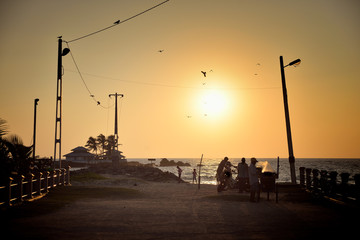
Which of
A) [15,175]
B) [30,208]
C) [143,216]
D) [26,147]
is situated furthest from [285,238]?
[26,147]

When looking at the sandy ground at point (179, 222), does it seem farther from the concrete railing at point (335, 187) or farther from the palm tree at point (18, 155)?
the palm tree at point (18, 155)

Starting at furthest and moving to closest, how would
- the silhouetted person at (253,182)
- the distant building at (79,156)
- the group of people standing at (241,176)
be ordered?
the distant building at (79,156) → the group of people standing at (241,176) → the silhouetted person at (253,182)

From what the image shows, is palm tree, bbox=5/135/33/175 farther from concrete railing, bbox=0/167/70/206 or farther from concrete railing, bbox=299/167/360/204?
concrete railing, bbox=299/167/360/204

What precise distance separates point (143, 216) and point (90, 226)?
86.7 inches

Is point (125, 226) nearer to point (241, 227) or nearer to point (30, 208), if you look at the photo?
point (241, 227)

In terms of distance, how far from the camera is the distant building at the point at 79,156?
4929 inches

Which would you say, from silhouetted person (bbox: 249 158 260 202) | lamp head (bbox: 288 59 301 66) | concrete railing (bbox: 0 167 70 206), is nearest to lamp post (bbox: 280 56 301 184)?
lamp head (bbox: 288 59 301 66)

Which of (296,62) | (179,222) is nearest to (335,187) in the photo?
(179,222)

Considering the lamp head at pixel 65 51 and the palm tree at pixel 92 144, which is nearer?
the lamp head at pixel 65 51

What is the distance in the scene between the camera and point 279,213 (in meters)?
12.0

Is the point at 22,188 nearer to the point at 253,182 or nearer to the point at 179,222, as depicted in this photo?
the point at 179,222

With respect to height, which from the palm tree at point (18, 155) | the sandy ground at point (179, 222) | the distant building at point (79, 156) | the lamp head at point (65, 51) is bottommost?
the sandy ground at point (179, 222)

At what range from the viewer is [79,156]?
125812 mm

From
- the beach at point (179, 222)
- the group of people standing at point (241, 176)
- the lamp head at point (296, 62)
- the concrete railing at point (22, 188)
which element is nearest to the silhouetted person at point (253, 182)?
the group of people standing at point (241, 176)
